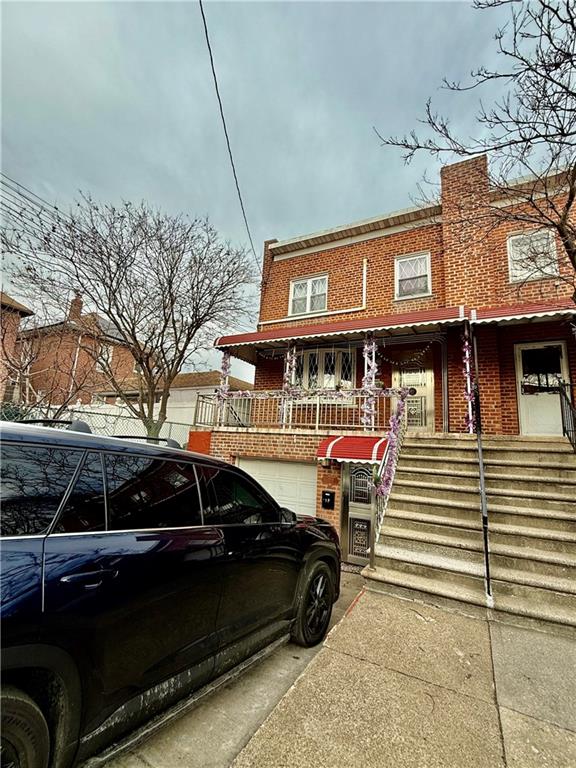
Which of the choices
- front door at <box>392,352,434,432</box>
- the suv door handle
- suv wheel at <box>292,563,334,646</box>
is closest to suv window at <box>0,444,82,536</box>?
the suv door handle

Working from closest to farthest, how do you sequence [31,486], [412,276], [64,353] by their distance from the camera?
[31,486] → [412,276] → [64,353]

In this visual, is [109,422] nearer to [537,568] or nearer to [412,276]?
[412,276]

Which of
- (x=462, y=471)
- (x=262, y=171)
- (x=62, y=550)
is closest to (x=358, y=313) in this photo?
(x=262, y=171)

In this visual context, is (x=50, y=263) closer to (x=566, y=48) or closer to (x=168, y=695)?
(x=168, y=695)

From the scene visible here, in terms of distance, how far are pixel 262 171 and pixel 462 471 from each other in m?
7.88

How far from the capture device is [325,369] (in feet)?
35.0

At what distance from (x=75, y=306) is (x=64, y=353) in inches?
120

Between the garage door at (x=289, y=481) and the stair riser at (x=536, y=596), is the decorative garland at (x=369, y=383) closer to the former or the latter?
the garage door at (x=289, y=481)

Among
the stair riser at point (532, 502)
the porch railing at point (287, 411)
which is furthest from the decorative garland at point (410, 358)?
the stair riser at point (532, 502)

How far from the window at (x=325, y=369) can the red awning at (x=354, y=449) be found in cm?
361

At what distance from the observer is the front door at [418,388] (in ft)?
29.7

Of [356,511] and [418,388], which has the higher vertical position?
[418,388]

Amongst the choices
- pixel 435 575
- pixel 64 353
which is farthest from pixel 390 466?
pixel 64 353

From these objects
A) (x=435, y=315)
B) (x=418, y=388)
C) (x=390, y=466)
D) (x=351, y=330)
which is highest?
(x=435, y=315)
